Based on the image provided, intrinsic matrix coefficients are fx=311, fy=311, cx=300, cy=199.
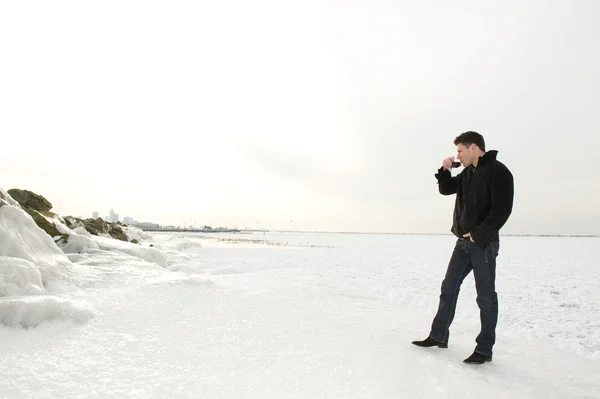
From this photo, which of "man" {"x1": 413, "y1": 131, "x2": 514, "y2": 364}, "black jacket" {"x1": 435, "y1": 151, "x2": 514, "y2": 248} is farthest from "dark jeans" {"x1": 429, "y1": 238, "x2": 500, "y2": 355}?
"black jacket" {"x1": 435, "y1": 151, "x2": 514, "y2": 248}

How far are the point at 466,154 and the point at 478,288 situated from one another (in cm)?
145

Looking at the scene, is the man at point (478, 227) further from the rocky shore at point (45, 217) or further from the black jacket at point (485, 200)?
the rocky shore at point (45, 217)

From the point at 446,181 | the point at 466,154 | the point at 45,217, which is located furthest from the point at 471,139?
the point at 45,217

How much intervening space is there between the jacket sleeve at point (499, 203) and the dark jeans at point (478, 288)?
0.18 metres

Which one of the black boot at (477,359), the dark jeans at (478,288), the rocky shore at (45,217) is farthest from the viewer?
the rocky shore at (45,217)

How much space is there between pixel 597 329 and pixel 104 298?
7060mm

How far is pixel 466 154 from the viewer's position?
348 centimetres

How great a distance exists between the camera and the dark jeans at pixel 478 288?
3078 millimetres

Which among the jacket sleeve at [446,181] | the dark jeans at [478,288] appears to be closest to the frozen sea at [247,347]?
the dark jeans at [478,288]

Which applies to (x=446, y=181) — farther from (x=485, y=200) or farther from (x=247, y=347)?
(x=247, y=347)

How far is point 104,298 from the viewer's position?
12.4 ft

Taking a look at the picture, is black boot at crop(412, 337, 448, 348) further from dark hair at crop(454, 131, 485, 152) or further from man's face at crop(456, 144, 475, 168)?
dark hair at crop(454, 131, 485, 152)

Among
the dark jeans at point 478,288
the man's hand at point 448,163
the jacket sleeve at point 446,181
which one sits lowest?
the dark jeans at point 478,288

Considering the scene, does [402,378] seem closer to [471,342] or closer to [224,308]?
[471,342]
